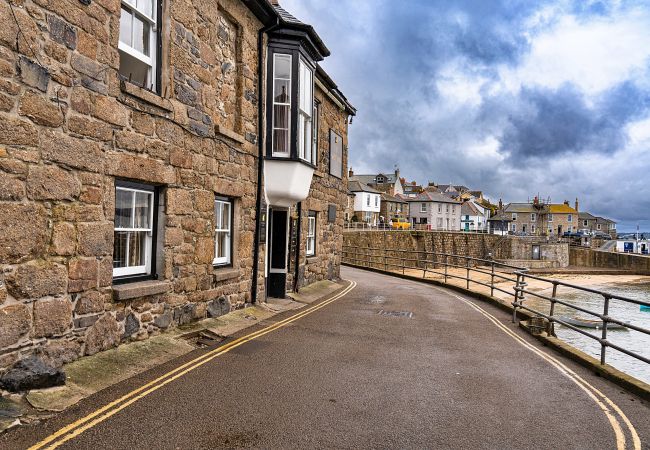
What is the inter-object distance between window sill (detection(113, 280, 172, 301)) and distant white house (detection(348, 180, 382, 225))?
65211mm

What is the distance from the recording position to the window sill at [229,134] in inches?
358

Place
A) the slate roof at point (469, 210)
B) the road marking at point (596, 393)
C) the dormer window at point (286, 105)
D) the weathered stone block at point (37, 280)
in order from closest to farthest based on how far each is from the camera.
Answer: the road marking at point (596, 393)
the weathered stone block at point (37, 280)
the dormer window at point (286, 105)
the slate roof at point (469, 210)

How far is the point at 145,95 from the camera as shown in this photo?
6922 millimetres

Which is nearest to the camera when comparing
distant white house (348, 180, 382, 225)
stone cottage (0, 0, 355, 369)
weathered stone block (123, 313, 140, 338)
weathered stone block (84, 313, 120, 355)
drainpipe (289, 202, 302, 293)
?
stone cottage (0, 0, 355, 369)

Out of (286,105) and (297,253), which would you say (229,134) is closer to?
(286,105)

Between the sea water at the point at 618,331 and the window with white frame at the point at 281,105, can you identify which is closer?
the window with white frame at the point at 281,105

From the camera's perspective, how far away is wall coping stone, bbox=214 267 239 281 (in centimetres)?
921

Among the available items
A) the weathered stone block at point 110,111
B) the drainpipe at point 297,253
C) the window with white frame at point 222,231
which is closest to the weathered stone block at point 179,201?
the window with white frame at point 222,231

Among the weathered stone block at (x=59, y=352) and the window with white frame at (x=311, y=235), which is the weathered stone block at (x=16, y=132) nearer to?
the weathered stone block at (x=59, y=352)

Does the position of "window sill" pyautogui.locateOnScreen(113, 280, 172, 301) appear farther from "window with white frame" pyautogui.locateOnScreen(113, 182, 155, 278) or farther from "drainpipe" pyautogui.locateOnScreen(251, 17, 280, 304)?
"drainpipe" pyautogui.locateOnScreen(251, 17, 280, 304)

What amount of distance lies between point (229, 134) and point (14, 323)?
5.54m

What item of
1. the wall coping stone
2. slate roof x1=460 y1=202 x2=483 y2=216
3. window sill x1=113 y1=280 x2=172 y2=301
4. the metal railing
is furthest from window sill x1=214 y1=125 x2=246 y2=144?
slate roof x1=460 y1=202 x2=483 y2=216

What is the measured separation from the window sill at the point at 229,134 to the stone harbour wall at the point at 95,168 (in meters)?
0.03

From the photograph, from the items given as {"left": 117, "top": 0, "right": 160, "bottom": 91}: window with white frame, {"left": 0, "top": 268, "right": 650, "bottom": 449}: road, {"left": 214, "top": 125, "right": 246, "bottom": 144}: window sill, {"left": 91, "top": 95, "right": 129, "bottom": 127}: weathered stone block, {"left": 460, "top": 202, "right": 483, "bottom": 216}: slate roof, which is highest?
{"left": 460, "top": 202, "right": 483, "bottom": 216}: slate roof
